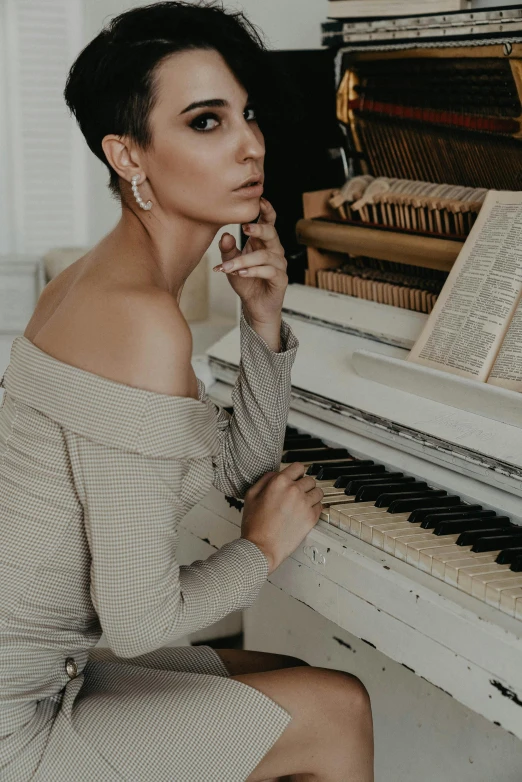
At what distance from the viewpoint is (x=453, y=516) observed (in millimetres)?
1676

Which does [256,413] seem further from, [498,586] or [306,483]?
[498,586]

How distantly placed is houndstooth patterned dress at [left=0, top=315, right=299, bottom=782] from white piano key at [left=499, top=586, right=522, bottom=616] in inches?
14.3

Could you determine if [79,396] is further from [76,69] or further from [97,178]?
[97,178]

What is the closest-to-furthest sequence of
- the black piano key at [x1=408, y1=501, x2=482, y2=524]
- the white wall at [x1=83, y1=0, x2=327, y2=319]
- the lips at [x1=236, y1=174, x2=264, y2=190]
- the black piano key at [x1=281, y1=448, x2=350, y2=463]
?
1. the lips at [x1=236, y1=174, x2=264, y2=190]
2. the black piano key at [x1=408, y1=501, x2=482, y2=524]
3. the black piano key at [x1=281, y1=448, x2=350, y2=463]
4. the white wall at [x1=83, y1=0, x2=327, y2=319]

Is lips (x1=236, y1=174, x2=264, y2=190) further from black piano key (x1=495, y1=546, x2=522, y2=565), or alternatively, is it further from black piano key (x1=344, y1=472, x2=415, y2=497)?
black piano key (x1=495, y1=546, x2=522, y2=565)

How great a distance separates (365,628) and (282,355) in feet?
1.78

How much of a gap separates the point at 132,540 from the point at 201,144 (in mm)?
606

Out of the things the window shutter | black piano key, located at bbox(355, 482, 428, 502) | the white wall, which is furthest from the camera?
the window shutter

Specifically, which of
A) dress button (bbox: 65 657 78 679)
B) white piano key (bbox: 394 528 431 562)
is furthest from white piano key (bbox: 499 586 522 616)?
dress button (bbox: 65 657 78 679)

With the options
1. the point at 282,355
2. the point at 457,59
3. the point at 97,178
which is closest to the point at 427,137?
the point at 457,59

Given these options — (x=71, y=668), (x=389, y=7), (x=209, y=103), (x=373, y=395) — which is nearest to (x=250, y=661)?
(x=71, y=668)

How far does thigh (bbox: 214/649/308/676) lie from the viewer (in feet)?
5.83

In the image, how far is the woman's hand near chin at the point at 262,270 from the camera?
5.94 feet

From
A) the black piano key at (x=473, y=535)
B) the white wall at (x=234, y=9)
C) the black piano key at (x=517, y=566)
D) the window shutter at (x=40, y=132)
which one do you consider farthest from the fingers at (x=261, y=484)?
the window shutter at (x=40, y=132)
